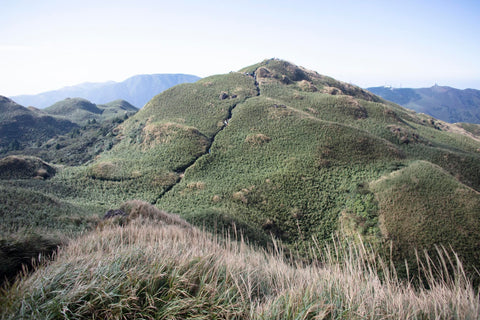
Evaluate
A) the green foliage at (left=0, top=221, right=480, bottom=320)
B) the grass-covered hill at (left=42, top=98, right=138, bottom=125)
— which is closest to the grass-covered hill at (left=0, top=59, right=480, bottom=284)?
the green foliage at (left=0, top=221, right=480, bottom=320)

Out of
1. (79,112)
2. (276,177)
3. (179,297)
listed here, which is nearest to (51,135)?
(79,112)

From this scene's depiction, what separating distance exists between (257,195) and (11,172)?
37.5 metres

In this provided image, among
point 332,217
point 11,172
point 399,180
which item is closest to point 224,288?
point 332,217

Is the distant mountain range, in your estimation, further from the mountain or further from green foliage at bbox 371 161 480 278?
green foliage at bbox 371 161 480 278

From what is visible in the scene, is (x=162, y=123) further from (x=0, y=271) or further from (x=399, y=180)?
(x=0, y=271)

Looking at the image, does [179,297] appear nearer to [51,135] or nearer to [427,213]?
[427,213]

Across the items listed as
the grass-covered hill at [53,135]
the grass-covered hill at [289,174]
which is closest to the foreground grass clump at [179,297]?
the grass-covered hill at [289,174]

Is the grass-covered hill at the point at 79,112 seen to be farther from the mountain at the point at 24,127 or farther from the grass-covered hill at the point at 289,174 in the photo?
the grass-covered hill at the point at 289,174

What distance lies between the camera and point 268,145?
47.0 metres

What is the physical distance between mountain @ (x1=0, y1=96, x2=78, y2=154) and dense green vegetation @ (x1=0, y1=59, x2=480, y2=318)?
770 inches

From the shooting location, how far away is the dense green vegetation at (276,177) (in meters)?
24.5

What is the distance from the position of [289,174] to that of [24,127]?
93.6m

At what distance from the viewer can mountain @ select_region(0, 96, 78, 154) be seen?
74688 millimetres

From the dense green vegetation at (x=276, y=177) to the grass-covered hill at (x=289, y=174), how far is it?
0.57 ft
